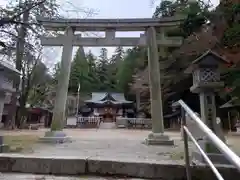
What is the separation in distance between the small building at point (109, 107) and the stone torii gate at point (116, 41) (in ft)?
81.6

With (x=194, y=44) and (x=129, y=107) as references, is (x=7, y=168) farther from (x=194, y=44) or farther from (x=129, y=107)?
(x=129, y=107)

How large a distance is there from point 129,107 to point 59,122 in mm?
27376

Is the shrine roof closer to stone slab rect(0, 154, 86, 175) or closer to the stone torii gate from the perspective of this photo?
the stone torii gate

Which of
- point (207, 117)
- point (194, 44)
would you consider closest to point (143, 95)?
point (194, 44)

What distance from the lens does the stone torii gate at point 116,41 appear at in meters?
7.39

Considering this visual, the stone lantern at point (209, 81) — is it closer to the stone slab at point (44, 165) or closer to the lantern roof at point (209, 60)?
the lantern roof at point (209, 60)

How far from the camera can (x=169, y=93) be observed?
68.0 ft

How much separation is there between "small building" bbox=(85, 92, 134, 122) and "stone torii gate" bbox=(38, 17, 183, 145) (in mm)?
24869

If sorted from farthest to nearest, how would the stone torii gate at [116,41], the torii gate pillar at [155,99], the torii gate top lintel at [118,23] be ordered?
the torii gate top lintel at [118,23] < the stone torii gate at [116,41] < the torii gate pillar at [155,99]

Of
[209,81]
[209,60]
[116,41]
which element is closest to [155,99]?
[116,41]

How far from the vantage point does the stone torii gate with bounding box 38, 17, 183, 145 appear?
7391 millimetres

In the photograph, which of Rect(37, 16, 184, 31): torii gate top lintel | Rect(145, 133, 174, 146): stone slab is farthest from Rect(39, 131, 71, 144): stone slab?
Rect(37, 16, 184, 31): torii gate top lintel

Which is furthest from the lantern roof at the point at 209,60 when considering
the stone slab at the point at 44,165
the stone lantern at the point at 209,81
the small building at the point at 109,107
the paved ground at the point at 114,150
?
the small building at the point at 109,107

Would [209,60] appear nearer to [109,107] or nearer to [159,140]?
[159,140]
